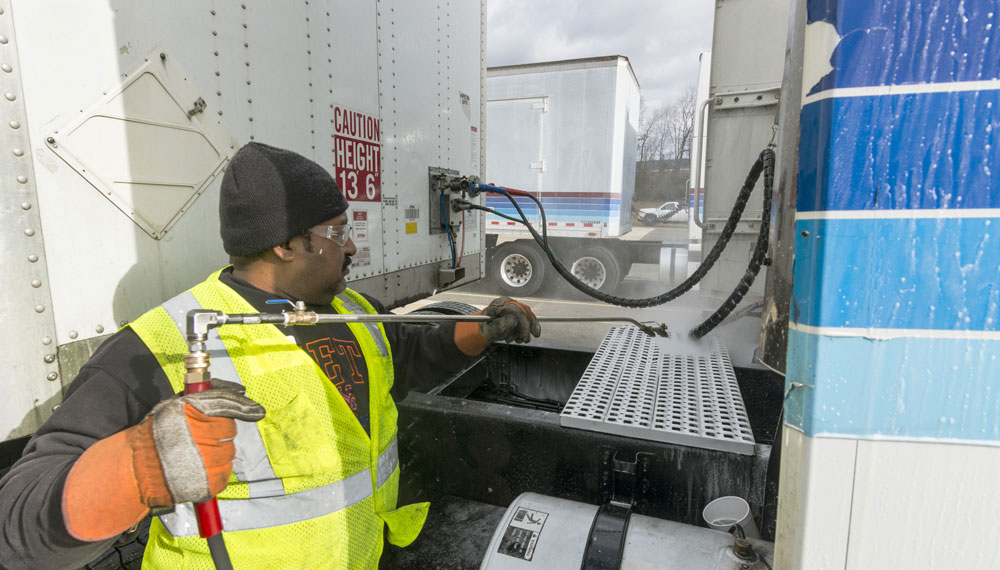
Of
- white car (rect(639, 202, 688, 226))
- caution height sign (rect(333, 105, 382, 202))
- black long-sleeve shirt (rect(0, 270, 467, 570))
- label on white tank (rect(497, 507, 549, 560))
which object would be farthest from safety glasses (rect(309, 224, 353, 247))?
white car (rect(639, 202, 688, 226))

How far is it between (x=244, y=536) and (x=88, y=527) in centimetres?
36

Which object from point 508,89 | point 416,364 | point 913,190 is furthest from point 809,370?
point 508,89

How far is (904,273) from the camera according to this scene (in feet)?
2.51

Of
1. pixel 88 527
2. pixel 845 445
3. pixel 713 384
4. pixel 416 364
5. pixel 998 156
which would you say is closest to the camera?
pixel 998 156

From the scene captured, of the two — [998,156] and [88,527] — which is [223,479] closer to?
[88,527]

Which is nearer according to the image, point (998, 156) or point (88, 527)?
point (998, 156)

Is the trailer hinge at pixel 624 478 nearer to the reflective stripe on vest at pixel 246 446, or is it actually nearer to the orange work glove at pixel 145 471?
the reflective stripe on vest at pixel 246 446

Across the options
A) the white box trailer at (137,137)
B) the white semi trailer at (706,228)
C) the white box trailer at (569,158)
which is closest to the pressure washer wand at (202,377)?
the white semi trailer at (706,228)

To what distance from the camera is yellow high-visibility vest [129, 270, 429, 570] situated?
4.30ft

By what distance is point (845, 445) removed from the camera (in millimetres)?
820

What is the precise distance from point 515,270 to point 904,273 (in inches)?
345

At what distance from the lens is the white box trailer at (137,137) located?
4.88 ft

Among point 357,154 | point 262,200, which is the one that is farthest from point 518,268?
point 262,200

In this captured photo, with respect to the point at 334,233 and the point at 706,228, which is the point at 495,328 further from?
the point at 706,228
